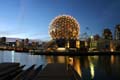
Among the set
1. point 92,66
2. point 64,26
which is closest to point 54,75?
point 92,66

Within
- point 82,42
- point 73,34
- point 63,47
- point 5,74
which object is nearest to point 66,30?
point 73,34

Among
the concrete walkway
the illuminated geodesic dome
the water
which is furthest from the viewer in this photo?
the illuminated geodesic dome

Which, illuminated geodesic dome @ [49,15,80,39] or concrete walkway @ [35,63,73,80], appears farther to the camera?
illuminated geodesic dome @ [49,15,80,39]

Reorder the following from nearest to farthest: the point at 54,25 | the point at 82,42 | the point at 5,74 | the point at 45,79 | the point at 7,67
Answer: the point at 45,79, the point at 5,74, the point at 7,67, the point at 54,25, the point at 82,42

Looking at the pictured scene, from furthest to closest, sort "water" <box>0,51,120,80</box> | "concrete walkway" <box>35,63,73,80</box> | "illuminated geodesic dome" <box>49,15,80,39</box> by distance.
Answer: "illuminated geodesic dome" <box>49,15,80,39</box> < "water" <box>0,51,120,80</box> < "concrete walkway" <box>35,63,73,80</box>

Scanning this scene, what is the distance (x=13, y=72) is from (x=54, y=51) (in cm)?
12145

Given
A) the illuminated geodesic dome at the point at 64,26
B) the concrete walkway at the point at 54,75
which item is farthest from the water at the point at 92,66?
the illuminated geodesic dome at the point at 64,26

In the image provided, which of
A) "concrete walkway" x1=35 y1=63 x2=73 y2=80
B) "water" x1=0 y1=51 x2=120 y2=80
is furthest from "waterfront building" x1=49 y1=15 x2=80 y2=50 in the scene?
"concrete walkway" x1=35 y1=63 x2=73 y2=80

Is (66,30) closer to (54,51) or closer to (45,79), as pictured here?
(54,51)

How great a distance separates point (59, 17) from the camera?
4754 inches

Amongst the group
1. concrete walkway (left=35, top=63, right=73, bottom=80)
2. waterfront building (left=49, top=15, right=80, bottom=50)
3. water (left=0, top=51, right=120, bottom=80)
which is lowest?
water (left=0, top=51, right=120, bottom=80)

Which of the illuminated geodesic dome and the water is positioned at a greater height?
the illuminated geodesic dome

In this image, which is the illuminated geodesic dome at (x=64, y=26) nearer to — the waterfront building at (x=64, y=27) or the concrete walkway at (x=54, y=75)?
the waterfront building at (x=64, y=27)

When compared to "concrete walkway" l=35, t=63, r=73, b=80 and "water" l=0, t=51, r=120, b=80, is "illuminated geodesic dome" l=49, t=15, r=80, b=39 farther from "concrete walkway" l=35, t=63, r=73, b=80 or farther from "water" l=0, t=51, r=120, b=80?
"concrete walkway" l=35, t=63, r=73, b=80
